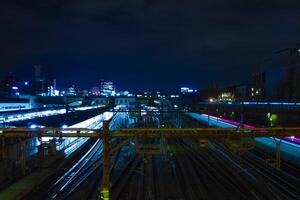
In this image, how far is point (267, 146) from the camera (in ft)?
101

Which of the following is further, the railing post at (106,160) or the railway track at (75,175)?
the railway track at (75,175)

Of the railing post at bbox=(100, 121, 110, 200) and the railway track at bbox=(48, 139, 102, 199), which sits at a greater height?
the railing post at bbox=(100, 121, 110, 200)

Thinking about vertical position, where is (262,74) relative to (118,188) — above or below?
above

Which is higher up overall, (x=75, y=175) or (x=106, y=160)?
(x=106, y=160)

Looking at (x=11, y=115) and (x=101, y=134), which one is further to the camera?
(x=11, y=115)

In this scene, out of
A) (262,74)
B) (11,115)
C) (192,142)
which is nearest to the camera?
(192,142)

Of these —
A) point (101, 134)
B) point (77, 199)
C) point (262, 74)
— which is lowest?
point (77, 199)

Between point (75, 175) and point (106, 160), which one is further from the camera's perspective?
point (75, 175)

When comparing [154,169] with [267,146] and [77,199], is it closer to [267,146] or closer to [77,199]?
[77,199]

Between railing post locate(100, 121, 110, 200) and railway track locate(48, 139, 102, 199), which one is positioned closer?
railing post locate(100, 121, 110, 200)

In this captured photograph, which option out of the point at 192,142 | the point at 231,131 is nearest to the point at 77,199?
the point at 231,131

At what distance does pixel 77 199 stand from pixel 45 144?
9079mm

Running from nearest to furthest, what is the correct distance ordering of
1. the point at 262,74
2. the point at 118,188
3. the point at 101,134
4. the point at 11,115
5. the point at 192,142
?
the point at 101,134 → the point at 118,188 → the point at 192,142 → the point at 11,115 → the point at 262,74

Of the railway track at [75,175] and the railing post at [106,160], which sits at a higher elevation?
the railing post at [106,160]
